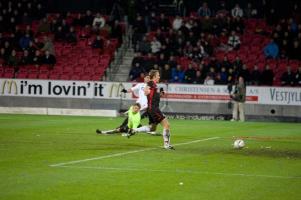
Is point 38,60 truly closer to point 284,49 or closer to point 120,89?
point 120,89

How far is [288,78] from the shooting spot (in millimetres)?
33594

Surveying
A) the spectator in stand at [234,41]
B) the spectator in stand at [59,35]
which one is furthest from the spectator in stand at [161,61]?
the spectator in stand at [59,35]

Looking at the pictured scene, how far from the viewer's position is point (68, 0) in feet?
151

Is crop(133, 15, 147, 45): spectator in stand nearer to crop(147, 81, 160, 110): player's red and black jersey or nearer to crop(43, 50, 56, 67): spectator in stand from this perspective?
crop(43, 50, 56, 67): spectator in stand

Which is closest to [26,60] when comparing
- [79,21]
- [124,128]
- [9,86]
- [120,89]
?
[9,86]

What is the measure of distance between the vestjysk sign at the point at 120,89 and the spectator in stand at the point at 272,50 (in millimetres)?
3510

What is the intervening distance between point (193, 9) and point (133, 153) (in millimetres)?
27839

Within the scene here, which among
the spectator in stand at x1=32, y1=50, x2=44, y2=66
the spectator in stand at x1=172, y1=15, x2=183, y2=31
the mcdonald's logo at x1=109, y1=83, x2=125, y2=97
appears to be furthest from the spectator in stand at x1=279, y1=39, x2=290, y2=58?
the spectator in stand at x1=32, y1=50, x2=44, y2=66

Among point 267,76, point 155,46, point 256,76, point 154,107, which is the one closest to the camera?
point 154,107

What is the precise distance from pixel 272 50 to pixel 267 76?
2830mm

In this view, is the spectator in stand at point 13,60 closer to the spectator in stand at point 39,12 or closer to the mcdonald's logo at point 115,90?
the mcdonald's logo at point 115,90

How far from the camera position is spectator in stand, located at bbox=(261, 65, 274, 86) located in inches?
1344

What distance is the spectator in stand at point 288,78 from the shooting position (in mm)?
33531

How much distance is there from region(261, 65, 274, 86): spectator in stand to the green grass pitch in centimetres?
1064
